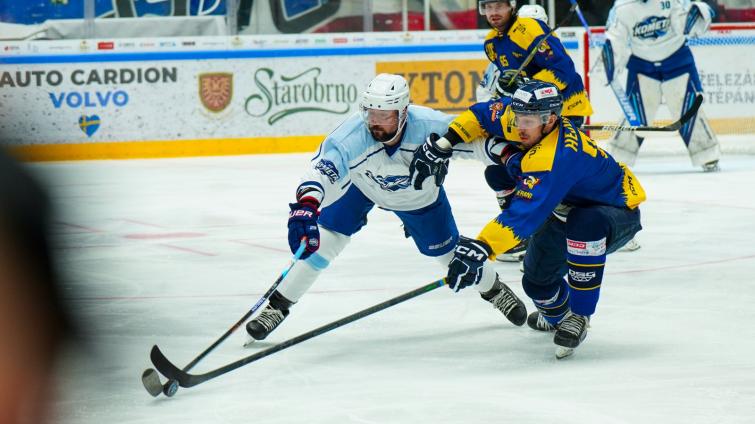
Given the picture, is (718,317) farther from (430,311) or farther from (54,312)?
(54,312)

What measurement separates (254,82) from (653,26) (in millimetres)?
3569

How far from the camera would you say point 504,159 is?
328cm

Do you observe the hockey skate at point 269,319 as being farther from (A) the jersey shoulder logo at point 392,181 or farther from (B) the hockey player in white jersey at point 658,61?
(B) the hockey player in white jersey at point 658,61

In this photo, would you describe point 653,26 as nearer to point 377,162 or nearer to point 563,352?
point 377,162

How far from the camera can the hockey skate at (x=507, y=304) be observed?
352 centimetres

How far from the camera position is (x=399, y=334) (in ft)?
11.6

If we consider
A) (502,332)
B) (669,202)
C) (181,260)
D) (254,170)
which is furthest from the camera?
(254,170)

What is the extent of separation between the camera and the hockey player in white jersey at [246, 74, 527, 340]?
3.16 metres

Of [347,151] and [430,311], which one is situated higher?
[347,151]

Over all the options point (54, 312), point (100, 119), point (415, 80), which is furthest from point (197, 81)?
point (54, 312)

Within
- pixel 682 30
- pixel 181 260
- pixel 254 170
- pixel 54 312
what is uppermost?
pixel 54 312

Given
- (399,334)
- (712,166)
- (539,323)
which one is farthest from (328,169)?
(712,166)

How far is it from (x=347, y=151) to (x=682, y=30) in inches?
211

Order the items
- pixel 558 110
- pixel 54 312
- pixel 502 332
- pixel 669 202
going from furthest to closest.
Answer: pixel 669 202
pixel 502 332
pixel 558 110
pixel 54 312
